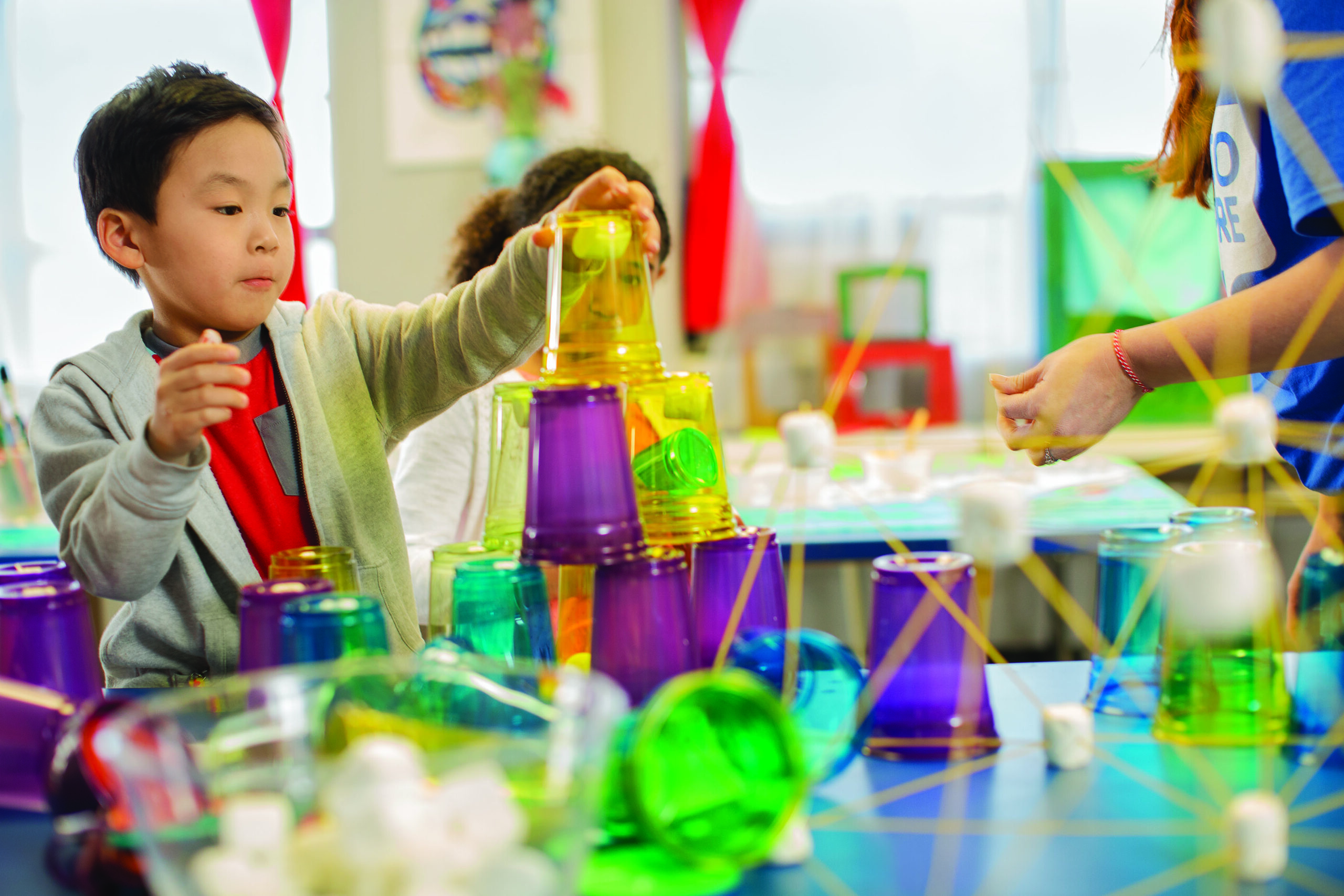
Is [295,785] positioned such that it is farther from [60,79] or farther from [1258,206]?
[60,79]

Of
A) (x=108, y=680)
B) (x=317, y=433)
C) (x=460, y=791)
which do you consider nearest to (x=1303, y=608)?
(x=460, y=791)

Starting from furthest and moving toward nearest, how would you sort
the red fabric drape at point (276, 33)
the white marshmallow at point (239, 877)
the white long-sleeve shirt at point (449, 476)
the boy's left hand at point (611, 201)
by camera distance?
the red fabric drape at point (276, 33) → the white long-sleeve shirt at point (449, 476) → the boy's left hand at point (611, 201) → the white marshmallow at point (239, 877)

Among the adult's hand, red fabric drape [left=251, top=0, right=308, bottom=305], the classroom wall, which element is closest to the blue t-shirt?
the adult's hand

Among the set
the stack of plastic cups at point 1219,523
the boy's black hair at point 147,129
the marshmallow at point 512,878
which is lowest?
the marshmallow at point 512,878

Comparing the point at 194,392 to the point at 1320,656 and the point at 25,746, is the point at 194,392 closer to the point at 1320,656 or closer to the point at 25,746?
the point at 25,746

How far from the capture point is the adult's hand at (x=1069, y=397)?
0.76 m

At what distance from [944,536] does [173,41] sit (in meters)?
2.78

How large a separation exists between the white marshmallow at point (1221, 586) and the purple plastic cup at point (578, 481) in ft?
0.98

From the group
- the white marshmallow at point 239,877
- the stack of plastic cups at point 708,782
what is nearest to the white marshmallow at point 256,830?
the white marshmallow at point 239,877

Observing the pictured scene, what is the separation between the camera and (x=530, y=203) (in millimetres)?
1563

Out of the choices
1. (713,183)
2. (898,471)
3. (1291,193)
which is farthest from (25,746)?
(713,183)

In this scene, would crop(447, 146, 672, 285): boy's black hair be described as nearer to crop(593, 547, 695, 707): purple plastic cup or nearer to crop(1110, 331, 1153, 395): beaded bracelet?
crop(1110, 331, 1153, 395): beaded bracelet

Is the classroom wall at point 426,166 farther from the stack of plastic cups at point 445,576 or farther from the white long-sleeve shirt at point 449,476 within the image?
the stack of plastic cups at point 445,576

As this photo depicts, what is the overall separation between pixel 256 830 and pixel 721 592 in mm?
349
